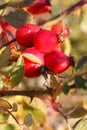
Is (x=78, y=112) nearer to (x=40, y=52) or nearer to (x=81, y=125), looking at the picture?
(x=81, y=125)

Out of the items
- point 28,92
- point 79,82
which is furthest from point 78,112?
point 28,92

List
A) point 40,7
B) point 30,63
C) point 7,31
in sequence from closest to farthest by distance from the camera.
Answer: point 30,63, point 7,31, point 40,7

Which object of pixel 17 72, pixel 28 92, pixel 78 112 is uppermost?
pixel 17 72

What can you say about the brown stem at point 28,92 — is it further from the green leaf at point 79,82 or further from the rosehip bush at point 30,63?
the green leaf at point 79,82

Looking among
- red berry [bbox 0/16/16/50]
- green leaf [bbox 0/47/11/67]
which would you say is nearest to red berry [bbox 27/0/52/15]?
red berry [bbox 0/16/16/50]

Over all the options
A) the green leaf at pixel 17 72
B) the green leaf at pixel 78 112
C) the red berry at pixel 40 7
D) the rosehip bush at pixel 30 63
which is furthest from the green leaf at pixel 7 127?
the red berry at pixel 40 7
